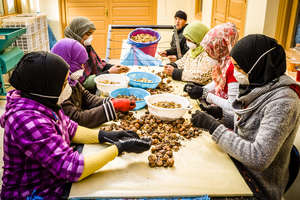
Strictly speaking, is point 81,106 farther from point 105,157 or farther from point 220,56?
point 220,56

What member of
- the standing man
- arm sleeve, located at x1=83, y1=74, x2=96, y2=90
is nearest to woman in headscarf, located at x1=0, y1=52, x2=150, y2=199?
arm sleeve, located at x1=83, y1=74, x2=96, y2=90

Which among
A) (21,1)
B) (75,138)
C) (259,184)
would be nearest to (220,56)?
(259,184)

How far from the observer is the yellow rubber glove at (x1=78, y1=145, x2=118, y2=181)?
1.28 meters

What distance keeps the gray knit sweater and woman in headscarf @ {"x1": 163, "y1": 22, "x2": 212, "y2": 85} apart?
1168 millimetres

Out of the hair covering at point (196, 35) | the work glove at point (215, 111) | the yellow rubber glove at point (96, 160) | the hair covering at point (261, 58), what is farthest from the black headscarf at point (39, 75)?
the hair covering at point (196, 35)

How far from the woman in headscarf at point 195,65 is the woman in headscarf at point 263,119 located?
115 centimetres

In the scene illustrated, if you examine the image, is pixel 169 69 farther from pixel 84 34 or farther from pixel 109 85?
pixel 84 34

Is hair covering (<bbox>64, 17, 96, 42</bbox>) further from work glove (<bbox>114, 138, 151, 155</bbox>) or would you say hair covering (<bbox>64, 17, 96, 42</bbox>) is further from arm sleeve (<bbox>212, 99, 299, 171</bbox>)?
arm sleeve (<bbox>212, 99, 299, 171</bbox>)

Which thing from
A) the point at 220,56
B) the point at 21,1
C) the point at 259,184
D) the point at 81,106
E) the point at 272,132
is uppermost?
the point at 21,1

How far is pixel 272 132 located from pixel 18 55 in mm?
4525

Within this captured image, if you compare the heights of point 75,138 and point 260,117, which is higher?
point 260,117

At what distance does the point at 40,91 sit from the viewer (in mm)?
1288

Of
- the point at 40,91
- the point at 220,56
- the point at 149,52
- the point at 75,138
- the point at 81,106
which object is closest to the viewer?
the point at 40,91

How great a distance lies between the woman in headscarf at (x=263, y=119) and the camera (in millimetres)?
1329
